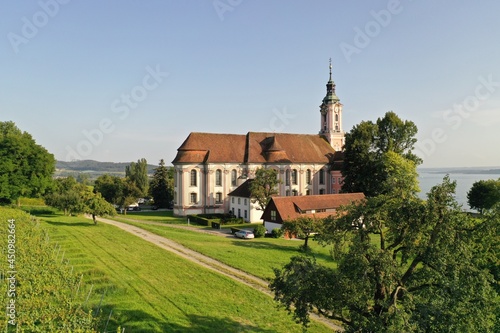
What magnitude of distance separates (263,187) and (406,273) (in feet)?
114

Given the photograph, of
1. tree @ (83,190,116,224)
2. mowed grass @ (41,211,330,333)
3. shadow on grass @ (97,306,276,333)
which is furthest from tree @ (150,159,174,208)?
shadow on grass @ (97,306,276,333)

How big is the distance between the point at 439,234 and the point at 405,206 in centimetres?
130

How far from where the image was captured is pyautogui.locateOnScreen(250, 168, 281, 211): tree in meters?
45.6

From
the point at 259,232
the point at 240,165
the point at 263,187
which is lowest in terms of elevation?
the point at 259,232

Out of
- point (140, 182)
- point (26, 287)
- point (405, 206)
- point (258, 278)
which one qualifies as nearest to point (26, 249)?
point (26, 287)

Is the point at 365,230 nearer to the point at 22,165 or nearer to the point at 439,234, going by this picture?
the point at 439,234

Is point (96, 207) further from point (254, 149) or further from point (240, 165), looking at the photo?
point (254, 149)

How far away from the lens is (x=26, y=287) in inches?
560

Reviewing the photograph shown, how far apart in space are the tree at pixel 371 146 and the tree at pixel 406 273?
3964 cm

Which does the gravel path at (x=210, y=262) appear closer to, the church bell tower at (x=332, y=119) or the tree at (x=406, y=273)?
the tree at (x=406, y=273)

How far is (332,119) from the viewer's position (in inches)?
2689

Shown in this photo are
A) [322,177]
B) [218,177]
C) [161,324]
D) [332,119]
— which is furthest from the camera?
[332,119]

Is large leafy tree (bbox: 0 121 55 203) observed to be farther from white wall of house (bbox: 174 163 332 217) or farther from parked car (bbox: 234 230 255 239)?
parked car (bbox: 234 230 255 239)

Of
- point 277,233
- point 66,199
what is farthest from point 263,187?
point 66,199
